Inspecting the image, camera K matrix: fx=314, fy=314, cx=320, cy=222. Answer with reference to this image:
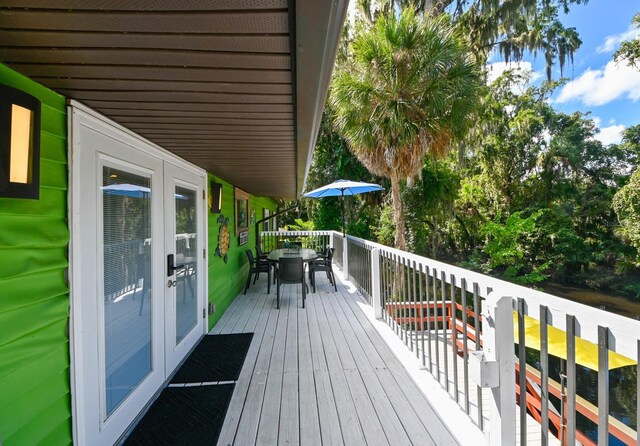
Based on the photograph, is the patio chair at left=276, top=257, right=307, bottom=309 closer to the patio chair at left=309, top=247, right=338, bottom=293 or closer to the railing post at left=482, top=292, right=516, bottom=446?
the patio chair at left=309, top=247, right=338, bottom=293

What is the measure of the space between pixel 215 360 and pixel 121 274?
1.42 metres

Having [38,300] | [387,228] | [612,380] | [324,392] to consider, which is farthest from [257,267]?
[612,380]

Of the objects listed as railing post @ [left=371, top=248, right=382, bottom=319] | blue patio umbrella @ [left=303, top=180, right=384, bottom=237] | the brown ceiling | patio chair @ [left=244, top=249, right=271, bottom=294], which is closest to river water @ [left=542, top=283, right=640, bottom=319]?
blue patio umbrella @ [left=303, top=180, right=384, bottom=237]

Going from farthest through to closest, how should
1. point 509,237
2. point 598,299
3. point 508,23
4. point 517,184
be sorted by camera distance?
point 517,184 < point 598,299 < point 509,237 < point 508,23

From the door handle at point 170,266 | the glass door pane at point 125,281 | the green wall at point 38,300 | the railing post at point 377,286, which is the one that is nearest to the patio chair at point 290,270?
the railing post at point 377,286

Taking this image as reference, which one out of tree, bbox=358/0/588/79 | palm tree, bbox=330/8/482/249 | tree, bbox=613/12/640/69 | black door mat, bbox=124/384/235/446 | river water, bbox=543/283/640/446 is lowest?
river water, bbox=543/283/640/446

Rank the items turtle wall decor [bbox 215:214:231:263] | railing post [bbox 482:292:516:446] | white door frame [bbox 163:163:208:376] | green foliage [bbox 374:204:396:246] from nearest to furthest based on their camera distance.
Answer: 1. railing post [bbox 482:292:516:446]
2. white door frame [bbox 163:163:208:376]
3. turtle wall decor [bbox 215:214:231:263]
4. green foliage [bbox 374:204:396:246]

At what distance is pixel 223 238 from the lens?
468 centimetres

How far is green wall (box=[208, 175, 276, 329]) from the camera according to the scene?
13.5ft

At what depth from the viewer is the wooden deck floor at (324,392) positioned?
195cm

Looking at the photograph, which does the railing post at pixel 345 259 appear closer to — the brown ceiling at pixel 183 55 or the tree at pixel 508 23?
the brown ceiling at pixel 183 55

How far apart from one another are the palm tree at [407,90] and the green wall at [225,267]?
314cm

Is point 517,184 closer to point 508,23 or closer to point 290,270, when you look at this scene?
point 508,23

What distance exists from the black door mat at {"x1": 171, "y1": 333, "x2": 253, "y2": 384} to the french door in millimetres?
131
